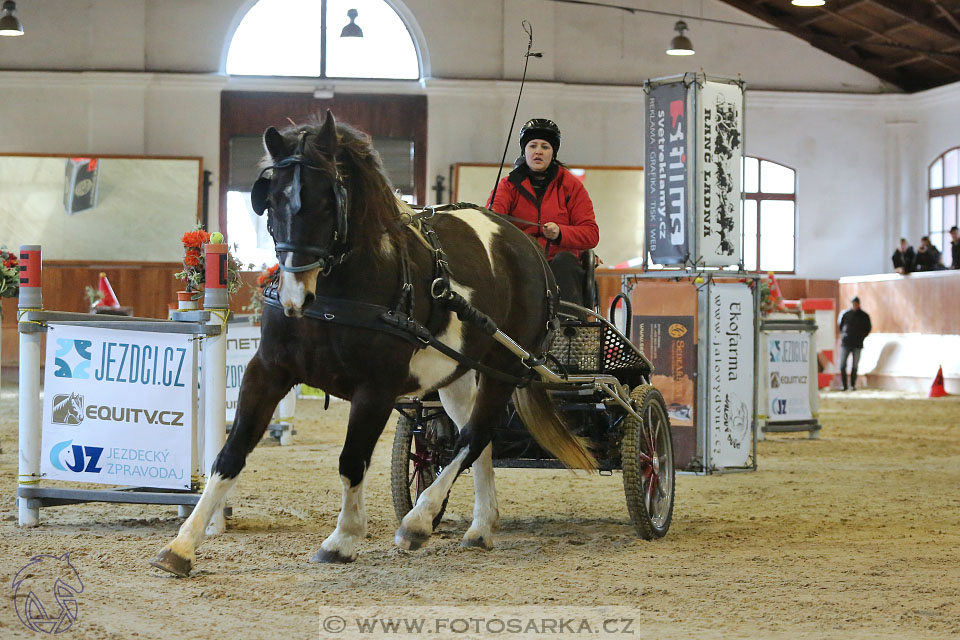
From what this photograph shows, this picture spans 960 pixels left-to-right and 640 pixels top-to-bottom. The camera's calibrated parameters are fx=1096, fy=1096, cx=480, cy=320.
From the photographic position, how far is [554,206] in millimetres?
6027

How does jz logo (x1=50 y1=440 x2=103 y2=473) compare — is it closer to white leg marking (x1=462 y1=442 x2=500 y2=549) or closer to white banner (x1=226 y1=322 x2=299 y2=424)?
white leg marking (x1=462 y1=442 x2=500 y2=549)

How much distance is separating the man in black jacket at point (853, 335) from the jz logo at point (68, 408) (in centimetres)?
1810

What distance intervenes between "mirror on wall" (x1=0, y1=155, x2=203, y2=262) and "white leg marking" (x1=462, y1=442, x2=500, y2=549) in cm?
1622

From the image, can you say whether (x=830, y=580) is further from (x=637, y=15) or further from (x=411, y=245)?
(x=637, y=15)

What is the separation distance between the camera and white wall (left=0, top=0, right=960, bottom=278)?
21.0 metres

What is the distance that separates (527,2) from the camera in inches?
859

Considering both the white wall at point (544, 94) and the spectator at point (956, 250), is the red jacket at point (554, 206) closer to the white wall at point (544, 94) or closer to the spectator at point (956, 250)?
the white wall at point (544, 94)

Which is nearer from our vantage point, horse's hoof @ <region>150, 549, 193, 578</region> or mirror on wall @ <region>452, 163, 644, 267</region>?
horse's hoof @ <region>150, 549, 193, 578</region>

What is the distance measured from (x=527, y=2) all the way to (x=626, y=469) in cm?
1784

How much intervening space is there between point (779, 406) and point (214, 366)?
303 inches

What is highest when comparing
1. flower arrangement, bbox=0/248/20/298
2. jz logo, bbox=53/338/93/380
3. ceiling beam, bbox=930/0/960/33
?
ceiling beam, bbox=930/0/960/33

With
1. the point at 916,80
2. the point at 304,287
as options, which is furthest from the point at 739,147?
the point at 916,80

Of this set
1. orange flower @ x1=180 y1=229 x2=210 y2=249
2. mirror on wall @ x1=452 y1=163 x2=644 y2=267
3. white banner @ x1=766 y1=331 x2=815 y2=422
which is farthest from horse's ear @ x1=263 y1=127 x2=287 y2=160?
mirror on wall @ x1=452 y1=163 x2=644 y2=267

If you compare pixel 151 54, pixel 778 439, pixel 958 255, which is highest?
pixel 151 54
